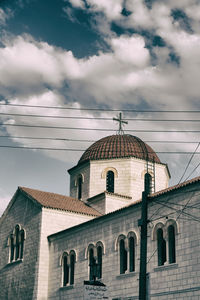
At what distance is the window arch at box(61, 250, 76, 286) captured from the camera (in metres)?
25.4

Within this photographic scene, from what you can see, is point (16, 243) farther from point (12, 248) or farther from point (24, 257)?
point (24, 257)

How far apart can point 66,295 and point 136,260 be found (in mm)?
6368

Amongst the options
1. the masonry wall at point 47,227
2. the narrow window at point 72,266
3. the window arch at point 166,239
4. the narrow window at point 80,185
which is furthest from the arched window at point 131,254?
the narrow window at point 80,185

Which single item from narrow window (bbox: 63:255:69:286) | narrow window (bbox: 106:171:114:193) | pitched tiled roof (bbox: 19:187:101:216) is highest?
→ narrow window (bbox: 106:171:114:193)

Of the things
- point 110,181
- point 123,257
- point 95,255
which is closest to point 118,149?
point 110,181

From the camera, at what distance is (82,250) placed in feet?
81.8

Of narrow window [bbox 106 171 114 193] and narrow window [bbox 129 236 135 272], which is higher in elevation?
narrow window [bbox 106 171 114 193]

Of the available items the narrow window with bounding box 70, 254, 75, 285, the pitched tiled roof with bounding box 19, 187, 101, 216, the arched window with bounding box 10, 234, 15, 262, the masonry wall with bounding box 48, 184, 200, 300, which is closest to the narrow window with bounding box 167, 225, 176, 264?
the masonry wall with bounding box 48, 184, 200, 300

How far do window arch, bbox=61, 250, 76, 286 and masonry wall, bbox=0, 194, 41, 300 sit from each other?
1.97 meters

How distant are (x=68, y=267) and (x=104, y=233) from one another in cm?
403

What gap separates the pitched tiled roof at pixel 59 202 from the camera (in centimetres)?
2936

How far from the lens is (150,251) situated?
67.1ft

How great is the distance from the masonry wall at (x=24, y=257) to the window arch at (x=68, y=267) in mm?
1973

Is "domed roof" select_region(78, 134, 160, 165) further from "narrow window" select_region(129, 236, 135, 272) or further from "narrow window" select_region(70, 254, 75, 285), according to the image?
"narrow window" select_region(129, 236, 135, 272)
